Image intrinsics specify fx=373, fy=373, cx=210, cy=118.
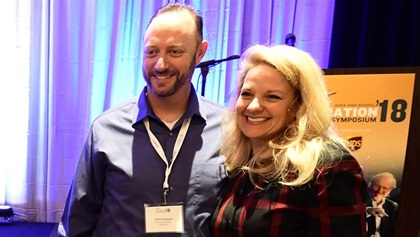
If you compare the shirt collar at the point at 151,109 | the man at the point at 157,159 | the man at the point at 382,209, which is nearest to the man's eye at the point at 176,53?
the man at the point at 157,159

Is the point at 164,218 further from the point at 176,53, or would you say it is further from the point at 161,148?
the point at 176,53

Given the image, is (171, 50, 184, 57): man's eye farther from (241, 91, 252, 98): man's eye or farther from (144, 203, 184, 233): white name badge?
(144, 203, 184, 233): white name badge

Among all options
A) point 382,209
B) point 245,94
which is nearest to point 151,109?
point 245,94

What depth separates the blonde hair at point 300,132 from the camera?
107cm

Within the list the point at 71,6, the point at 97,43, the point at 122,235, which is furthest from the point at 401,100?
the point at 71,6

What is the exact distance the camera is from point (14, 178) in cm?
307

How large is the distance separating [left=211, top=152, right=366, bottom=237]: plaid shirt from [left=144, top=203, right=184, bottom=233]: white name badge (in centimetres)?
13

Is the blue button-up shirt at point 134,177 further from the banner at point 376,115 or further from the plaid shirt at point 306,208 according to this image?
the banner at point 376,115

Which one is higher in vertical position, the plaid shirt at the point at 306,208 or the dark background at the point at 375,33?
the dark background at the point at 375,33

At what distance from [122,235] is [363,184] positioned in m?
0.78

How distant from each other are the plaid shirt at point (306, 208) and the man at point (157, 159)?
0.50 feet

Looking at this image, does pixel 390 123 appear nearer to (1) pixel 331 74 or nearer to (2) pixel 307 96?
(1) pixel 331 74

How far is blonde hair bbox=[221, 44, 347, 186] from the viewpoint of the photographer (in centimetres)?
107

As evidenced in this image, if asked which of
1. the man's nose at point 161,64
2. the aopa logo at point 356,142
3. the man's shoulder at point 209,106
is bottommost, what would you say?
the aopa logo at point 356,142
